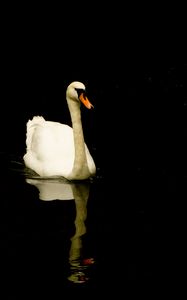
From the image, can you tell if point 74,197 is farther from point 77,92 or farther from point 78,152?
point 77,92

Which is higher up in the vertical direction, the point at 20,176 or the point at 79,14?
the point at 79,14

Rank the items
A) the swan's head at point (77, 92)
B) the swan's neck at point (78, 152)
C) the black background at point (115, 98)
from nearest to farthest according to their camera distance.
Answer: the black background at point (115, 98) → the swan's head at point (77, 92) → the swan's neck at point (78, 152)

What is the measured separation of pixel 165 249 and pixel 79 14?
13.1 m

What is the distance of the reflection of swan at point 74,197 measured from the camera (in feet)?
19.3

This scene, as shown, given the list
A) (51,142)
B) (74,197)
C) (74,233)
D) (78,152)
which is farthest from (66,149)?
(74,233)

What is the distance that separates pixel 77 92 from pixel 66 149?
0.74m

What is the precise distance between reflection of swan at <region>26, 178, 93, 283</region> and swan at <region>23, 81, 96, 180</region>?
4.4 inches

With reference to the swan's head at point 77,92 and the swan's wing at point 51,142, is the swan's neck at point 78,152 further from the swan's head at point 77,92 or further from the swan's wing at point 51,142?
the swan's wing at point 51,142

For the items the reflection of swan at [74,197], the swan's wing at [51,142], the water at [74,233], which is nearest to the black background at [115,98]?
the water at [74,233]

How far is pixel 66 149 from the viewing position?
8.79 metres

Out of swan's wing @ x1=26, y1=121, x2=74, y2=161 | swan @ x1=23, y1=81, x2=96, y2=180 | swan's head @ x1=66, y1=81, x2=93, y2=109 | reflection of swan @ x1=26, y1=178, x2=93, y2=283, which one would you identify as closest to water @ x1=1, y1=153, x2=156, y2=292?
reflection of swan @ x1=26, y1=178, x2=93, y2=283

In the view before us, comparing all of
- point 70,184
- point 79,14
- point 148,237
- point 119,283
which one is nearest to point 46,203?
point 70,184

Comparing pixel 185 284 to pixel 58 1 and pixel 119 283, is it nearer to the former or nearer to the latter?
pixel 119 283

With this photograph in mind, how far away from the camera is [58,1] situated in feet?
62.2
